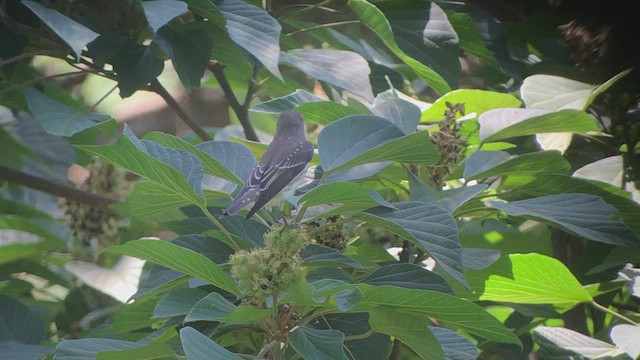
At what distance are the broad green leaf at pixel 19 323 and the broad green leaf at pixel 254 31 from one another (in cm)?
62

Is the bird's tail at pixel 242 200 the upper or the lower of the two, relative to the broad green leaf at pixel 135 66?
lower

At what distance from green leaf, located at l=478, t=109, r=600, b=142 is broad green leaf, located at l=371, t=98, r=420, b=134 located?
122 millimetres

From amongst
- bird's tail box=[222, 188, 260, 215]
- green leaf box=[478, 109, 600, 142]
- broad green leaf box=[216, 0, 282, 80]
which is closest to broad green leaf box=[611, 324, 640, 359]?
green leaf box=[478, 109, 600, 142]

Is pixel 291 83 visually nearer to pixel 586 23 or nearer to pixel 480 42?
pixel 480 42

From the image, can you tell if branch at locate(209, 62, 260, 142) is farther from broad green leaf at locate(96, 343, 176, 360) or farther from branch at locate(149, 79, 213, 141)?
broad green leaf at locate(96, 343, 176, 360)

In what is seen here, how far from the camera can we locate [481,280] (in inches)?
54.2

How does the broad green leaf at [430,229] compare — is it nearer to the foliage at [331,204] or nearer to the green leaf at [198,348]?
the foliage at [331,204]

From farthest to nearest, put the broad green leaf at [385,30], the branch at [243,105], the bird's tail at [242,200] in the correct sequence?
the branch at [243,105] → the broad green leaf at [385,30] → the bird's tail at [242,200]

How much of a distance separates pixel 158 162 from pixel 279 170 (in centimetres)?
40

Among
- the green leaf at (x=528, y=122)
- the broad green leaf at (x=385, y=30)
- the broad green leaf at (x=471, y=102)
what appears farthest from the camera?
the broad green leaf at (x=385, y=30)

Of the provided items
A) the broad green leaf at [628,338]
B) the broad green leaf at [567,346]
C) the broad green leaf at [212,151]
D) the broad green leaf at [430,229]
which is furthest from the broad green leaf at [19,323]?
the broad green leaf at [628,338]

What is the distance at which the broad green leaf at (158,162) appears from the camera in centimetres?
110

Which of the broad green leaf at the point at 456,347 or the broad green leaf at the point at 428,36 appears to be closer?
the broad green leaf at the point at 456,347

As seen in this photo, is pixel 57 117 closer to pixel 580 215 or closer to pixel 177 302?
pixel 177 302
